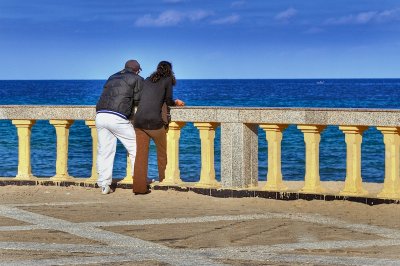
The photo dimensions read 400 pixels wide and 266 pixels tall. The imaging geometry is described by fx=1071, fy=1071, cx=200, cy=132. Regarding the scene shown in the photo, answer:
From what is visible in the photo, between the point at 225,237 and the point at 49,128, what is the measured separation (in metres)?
50.0

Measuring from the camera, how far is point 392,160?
39.0 ft

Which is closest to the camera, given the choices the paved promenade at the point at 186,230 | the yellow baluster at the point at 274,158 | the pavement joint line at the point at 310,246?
the paved promenade at the point at 186,230

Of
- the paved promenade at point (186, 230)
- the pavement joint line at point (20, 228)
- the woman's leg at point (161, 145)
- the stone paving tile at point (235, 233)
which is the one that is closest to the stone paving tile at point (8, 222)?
the paved promenade at point (186, 230)

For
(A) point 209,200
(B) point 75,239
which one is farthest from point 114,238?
(A) point 209,200

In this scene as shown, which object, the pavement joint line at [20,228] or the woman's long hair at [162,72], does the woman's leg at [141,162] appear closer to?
the woman's long hair at [162,72]

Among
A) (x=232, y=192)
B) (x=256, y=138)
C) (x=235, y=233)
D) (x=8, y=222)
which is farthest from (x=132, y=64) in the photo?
(x=235, y=233)

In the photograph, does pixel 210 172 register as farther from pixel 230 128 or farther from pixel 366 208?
pixel 366 208

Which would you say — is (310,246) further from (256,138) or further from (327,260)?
(256,138)

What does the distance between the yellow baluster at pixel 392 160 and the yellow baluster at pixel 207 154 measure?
7.19 ft

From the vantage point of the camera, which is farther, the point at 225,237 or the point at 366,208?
the point at 366,208

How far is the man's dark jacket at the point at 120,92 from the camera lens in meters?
12.8

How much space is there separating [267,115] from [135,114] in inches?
62.6

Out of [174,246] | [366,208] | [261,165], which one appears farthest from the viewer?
[261,165]

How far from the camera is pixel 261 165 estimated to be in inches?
1446
